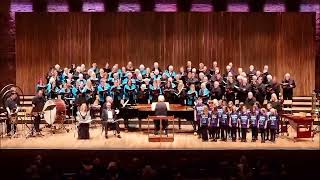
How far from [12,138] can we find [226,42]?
7.80m

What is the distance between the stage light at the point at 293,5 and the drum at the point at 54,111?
307 inches

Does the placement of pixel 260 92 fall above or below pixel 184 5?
below

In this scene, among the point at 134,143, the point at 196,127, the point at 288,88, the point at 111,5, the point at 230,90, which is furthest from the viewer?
the point at 111,5

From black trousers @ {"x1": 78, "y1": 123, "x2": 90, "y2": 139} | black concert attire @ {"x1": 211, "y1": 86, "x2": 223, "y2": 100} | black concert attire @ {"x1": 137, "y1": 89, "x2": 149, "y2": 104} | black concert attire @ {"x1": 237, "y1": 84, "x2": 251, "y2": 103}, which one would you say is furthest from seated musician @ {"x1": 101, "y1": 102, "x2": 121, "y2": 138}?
black concert attire @ {"x1": 237, "y1": 84, "x2": 251, "y2": 103}

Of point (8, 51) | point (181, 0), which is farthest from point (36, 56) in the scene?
point (181, 0)

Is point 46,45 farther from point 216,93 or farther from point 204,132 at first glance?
point 204,132

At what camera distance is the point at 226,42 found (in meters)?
20.4

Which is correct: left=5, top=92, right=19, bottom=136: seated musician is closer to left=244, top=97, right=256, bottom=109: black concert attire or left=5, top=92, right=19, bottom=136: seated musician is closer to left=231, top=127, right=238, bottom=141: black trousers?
left=231, top=127, right=238, bottom=141: black trousers

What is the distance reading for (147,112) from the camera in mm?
15961

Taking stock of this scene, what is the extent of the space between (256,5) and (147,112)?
623 centimetres

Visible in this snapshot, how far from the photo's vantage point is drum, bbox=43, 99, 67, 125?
15828 mm

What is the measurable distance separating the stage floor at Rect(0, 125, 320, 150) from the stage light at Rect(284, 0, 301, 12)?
531 centimetres

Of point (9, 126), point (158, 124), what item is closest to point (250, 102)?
point (158, 124)
